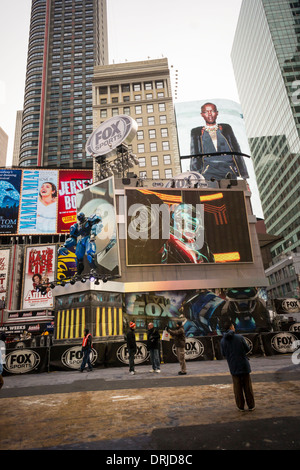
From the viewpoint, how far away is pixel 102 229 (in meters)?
26.7

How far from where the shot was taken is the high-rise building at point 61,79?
95.1m

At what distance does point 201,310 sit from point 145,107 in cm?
5862

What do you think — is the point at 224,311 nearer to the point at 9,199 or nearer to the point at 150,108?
the point at 9,199

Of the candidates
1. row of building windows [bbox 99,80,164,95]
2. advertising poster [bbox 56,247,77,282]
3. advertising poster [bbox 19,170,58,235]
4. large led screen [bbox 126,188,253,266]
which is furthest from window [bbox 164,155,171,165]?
large led screen [bbox 126,188,253,266]

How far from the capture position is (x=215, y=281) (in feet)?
84.0

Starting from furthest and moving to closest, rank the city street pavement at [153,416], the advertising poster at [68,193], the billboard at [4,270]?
A: 1. the advertising poster at [68,193]
2. the billboard at [4,270]
3. the city street pavement at [153,416]

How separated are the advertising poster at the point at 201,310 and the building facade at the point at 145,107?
3999cm

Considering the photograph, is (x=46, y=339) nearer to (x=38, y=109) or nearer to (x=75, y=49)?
(x=38, y=109)

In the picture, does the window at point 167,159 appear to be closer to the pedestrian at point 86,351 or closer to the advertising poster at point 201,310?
the advertising poster at point 201,310

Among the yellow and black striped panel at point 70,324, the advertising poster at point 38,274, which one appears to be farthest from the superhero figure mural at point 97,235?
the advertising poster at point 38,274

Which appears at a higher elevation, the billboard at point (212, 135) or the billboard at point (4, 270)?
the billboard at point (212, 135)

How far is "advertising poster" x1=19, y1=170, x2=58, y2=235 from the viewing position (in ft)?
157

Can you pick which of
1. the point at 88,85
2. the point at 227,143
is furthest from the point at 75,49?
the point at 227,143

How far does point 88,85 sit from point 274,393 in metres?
116
